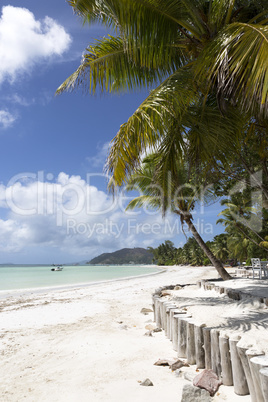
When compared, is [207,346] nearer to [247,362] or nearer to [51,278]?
[247,362]

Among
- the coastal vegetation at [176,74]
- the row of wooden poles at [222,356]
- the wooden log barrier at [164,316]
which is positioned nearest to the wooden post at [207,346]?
the row of wooden poles at [222,356]

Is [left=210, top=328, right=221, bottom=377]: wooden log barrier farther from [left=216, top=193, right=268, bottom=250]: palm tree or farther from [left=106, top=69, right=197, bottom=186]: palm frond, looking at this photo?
[left=216, top=193, right=268, bottom=250]: palm tree

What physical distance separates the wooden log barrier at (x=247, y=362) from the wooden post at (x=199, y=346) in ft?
3.12

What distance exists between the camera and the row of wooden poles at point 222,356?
2.69 meters

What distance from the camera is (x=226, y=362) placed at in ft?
11.1

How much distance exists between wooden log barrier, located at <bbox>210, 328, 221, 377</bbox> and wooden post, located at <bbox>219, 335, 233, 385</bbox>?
0.13 meters

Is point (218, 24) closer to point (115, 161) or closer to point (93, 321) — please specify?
point (115, 161)

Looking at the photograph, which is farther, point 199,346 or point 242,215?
point 242,215

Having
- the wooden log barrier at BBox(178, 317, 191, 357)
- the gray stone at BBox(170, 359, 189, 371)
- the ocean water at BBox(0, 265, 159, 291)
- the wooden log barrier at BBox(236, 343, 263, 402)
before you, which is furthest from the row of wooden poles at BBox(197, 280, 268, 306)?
the ocean water at BBox(0, 265, 159, 291)

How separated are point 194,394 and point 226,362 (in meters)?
0.57

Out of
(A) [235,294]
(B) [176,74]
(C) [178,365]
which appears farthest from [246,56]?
(A) [235,294]

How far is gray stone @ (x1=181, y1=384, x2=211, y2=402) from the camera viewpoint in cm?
301

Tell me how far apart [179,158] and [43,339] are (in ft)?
15.6

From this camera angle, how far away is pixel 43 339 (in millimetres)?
6047
